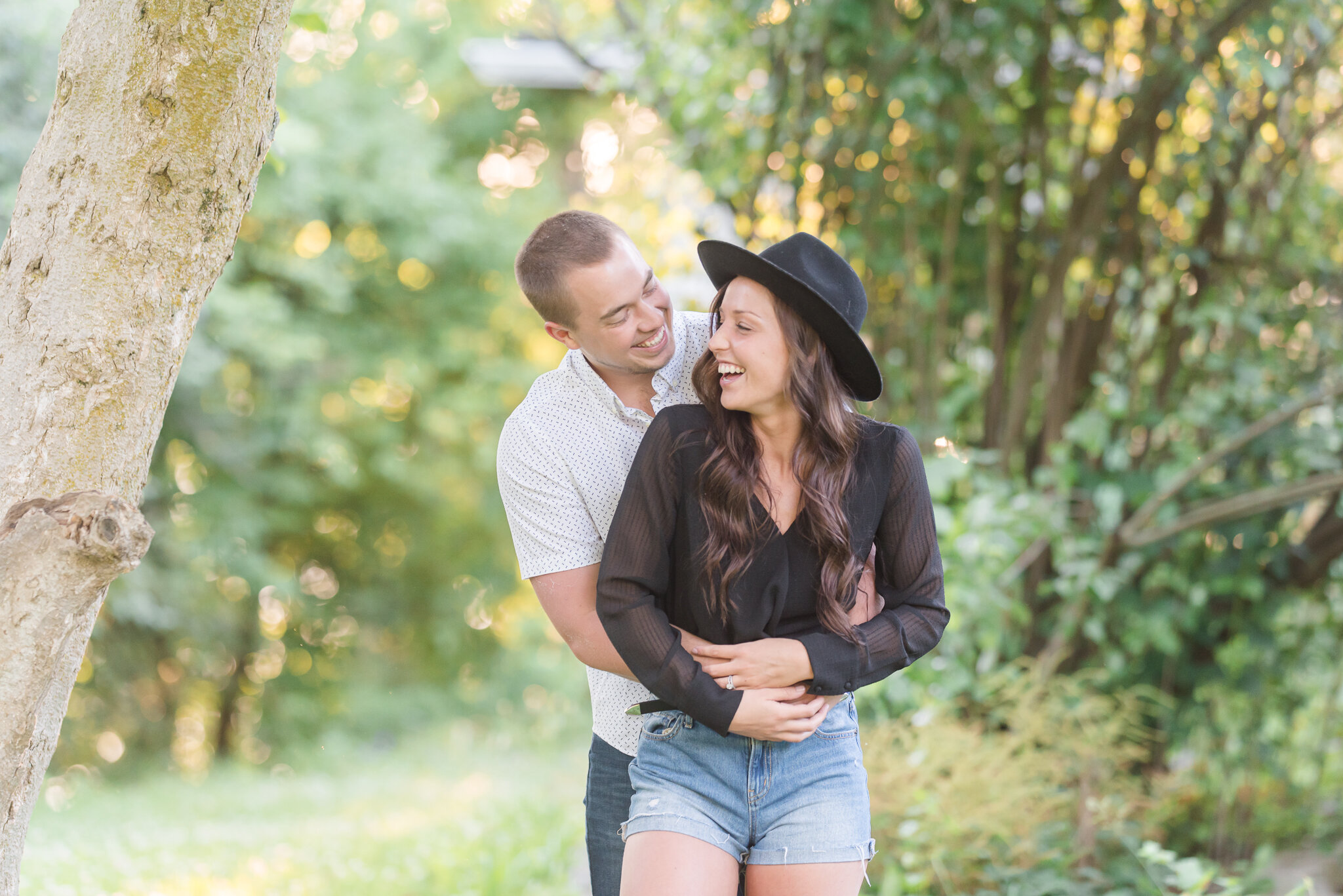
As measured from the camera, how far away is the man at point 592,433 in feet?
6.18

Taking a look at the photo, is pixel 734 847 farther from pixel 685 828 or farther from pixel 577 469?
pixel 577 469

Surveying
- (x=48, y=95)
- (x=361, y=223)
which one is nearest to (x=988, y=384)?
(x=48, y=95)

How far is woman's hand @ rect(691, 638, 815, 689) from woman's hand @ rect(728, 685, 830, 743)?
0.7 inches

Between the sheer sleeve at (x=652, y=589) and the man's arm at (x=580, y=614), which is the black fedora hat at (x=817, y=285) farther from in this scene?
the man's arm at (x=580, y=614)

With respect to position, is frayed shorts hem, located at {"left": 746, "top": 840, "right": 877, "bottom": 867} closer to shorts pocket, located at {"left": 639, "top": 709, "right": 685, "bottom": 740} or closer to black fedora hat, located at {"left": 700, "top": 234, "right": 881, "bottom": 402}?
shorts pocket, located at {"left": 639, "top": 709, "right": 685, "bottom": 740}

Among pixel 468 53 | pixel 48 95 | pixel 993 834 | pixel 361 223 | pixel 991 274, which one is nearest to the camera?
pixel 993 834

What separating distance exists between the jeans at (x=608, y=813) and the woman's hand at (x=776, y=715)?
1.40 feet

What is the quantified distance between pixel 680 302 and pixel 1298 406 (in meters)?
2.39

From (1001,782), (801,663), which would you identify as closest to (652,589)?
(801,663)

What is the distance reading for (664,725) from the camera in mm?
1801

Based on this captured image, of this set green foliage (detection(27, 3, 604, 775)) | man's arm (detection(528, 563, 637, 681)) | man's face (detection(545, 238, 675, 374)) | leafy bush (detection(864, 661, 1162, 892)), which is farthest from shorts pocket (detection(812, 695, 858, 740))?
green foliage (detection(27, 3, 604, 775))

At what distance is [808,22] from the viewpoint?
13.3 ft

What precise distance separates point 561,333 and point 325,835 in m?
3.86

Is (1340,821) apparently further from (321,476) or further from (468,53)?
(468,53)
